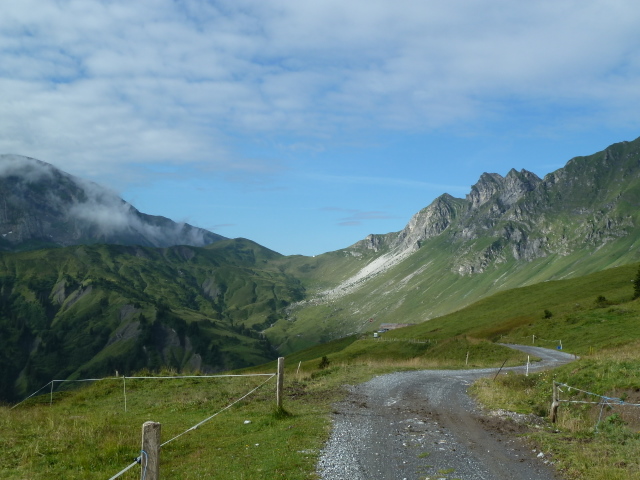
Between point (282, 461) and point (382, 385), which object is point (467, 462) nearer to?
point (282, 461)

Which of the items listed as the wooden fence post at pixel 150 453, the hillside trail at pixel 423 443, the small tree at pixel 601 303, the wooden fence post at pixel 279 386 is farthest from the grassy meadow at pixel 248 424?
the small tree at pixel 601 303

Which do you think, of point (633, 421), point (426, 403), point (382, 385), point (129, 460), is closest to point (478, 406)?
point (426, 403)

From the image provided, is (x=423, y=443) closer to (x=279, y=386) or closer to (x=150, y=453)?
(x=279, y=386)

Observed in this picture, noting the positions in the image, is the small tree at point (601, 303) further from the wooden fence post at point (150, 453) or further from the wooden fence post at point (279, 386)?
the wooden fence post at point (150, 453)

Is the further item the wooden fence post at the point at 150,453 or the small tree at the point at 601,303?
the small tree at the point at 601,303

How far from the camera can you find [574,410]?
25.2 metres

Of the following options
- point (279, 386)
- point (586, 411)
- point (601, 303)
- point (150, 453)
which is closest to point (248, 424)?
point (279, 386)

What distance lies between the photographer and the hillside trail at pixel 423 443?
1475cm

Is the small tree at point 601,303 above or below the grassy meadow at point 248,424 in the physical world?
above

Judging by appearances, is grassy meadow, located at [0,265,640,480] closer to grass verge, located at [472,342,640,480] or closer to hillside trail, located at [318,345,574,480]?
grass verge, located at [472,342,640,480]

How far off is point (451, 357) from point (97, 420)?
49.1 m

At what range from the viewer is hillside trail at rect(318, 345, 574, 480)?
1475 centimetres

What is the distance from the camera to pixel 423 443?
59.3 feet

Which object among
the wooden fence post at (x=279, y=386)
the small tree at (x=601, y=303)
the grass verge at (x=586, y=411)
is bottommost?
the grass verge at (x=586, y=411)
